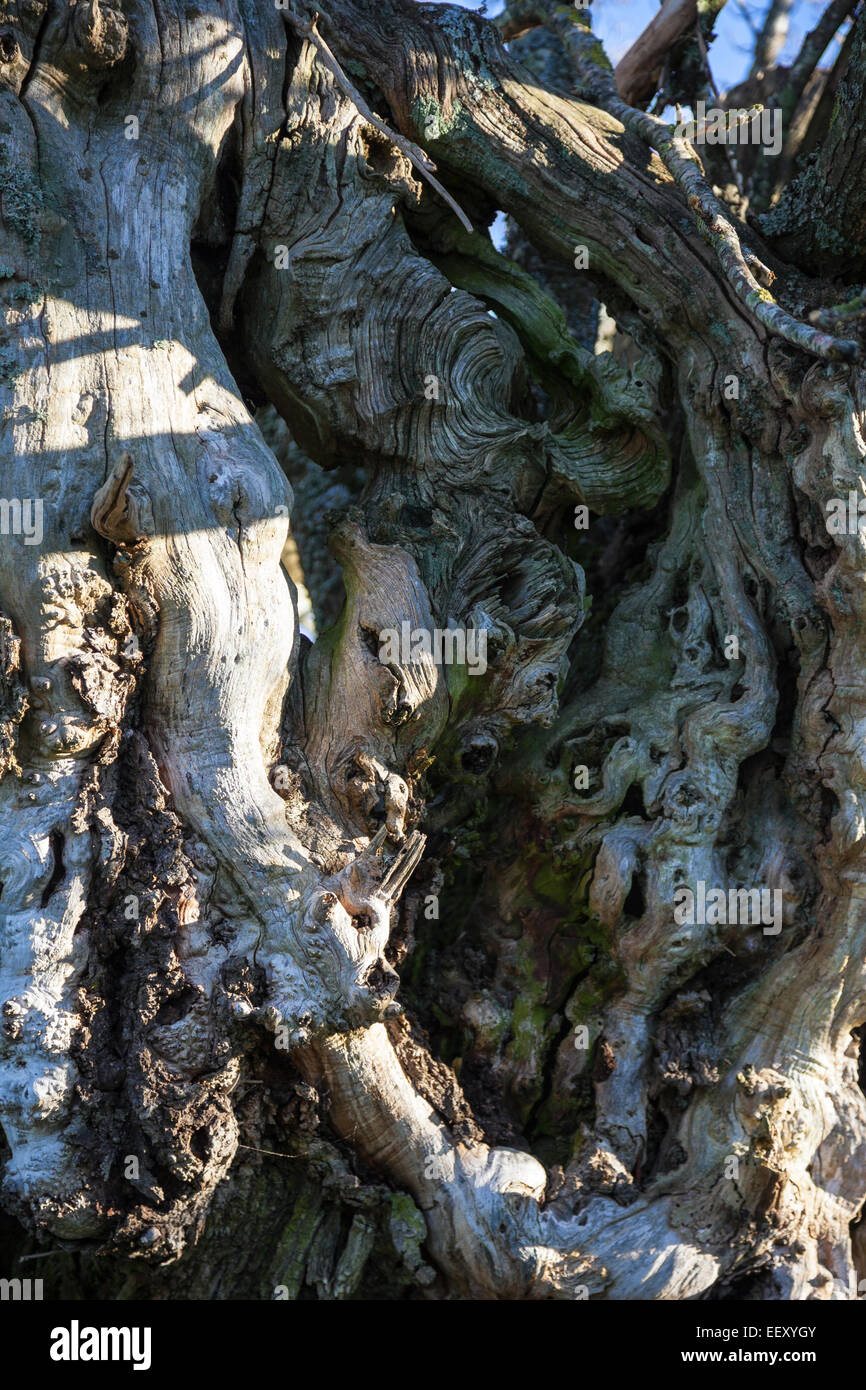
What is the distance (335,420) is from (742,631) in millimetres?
1842

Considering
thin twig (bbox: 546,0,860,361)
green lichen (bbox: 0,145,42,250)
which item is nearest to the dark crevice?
green lichen (bbox: 0,145,42,250)

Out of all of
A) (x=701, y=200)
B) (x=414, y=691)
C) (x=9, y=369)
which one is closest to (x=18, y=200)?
(x=9, y=369)

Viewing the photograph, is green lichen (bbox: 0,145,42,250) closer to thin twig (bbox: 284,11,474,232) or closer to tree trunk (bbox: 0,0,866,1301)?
tree trunk (bbox: 0,0,866,1301)

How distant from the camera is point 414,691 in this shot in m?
3.93

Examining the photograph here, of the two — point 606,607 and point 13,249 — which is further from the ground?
point 13,249

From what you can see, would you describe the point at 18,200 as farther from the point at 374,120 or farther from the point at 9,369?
the point at 374,120

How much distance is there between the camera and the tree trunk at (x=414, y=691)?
3.49 metres

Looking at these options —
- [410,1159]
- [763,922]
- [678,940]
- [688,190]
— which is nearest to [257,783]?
[410,1159]

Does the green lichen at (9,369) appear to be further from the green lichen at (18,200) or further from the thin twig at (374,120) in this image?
the thin twig at (374,120)

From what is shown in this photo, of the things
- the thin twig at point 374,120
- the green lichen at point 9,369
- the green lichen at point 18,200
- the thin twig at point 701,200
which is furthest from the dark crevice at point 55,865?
the thin twig at point 701,200

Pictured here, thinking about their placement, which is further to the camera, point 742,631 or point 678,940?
point 742,631

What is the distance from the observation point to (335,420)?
4.42m

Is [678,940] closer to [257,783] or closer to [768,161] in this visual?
[257,783]

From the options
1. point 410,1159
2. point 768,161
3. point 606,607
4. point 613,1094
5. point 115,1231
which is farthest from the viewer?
point 768,161
